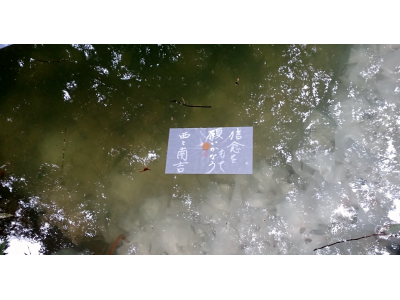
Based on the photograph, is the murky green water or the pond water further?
the murky green water

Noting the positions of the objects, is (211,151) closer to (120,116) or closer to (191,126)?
(191,126)

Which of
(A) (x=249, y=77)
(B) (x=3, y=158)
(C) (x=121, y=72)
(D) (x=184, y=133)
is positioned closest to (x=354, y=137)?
(A) (x=249, y=77)

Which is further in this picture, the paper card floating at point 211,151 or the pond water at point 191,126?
the paper card floating at point 211,151

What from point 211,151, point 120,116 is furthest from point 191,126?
point 120,116

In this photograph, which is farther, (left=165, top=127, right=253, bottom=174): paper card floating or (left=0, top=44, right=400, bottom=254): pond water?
(left=165, top=127, right=253, bottom=174): paper card floating
